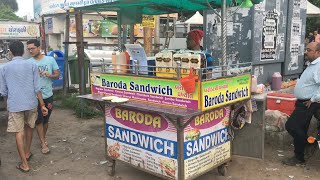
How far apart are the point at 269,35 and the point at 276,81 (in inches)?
38.8

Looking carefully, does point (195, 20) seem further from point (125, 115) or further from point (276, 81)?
point (125, 115)

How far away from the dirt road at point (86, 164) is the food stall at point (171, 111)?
0.33 meters

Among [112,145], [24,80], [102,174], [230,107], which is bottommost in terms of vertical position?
[102,174]

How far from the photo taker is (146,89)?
3.57 metres

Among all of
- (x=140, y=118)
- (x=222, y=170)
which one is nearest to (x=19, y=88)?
(x=140, y=118)

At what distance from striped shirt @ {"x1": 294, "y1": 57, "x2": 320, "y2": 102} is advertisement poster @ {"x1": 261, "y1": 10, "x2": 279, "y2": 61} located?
2.56 meters

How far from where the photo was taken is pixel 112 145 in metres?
4.09

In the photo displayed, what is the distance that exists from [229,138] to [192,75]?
1192 mm

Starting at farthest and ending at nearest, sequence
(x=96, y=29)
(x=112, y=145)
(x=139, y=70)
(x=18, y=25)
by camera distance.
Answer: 1. (x=96, y=29)
2. (x=18, y=25)
3. (x=112, y=145)
4. (x=139, y=70)

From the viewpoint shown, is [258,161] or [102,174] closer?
[102,174]

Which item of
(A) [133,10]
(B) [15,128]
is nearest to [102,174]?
(B) [15,128]

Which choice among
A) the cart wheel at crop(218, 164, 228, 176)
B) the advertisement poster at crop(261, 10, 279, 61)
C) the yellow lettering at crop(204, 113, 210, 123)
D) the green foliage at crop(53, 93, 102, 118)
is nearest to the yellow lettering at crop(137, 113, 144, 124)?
the yellow lettering at crop(204, 113, 210, 123)

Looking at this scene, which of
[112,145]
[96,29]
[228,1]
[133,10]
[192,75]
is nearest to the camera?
[192,75]

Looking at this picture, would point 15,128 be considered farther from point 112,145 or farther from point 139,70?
point 139,70
